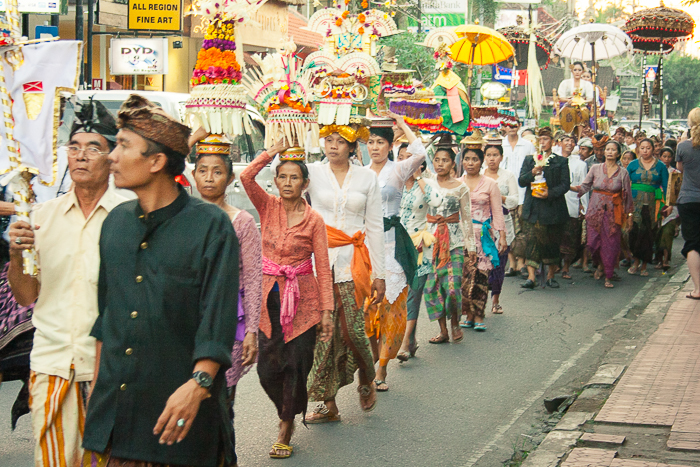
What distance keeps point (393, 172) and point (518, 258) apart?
6.63 m

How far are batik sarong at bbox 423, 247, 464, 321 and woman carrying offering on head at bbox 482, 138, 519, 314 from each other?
1357 mm

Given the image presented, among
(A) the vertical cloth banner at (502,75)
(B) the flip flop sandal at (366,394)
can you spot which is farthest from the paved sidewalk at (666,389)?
(A) the vertical cloth banner at (502,75)

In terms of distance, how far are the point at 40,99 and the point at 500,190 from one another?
7703 millimetres

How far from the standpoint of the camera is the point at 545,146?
12.9 metres

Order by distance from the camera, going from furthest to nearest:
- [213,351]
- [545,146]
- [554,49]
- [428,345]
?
1. [554,49]
2. [545,146]
3. [428,345]
4. [213,351]

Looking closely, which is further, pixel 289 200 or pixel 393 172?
pixel 393 172

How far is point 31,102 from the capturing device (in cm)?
379

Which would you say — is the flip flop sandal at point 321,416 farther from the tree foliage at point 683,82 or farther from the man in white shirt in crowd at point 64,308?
the tree foliage at point 683,82

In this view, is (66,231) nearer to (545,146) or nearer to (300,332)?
(300,332)

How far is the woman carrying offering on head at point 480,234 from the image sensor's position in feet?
31.1

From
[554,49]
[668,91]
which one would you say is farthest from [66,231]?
[668,91]

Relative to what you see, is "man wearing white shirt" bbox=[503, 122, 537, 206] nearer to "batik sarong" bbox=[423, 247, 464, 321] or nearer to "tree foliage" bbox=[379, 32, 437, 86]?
"batik sarong" bbox=[423, 247, 464, 321]

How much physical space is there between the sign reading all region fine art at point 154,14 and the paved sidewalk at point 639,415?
12.6 meters

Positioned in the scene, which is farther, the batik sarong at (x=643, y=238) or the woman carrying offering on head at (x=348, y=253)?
the batik sarong at (x=643, y=238)
